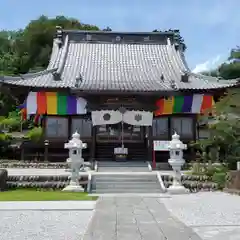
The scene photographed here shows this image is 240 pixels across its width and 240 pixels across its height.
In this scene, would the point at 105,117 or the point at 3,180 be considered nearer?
the point at 3,180

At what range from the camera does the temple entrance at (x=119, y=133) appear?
25.9 metres

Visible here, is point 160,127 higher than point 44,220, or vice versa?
point 160,127

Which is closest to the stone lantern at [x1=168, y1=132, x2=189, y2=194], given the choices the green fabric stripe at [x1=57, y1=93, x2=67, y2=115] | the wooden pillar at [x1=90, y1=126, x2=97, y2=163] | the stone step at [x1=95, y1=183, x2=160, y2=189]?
the stone step at [x1=95, y1=183, x2=160, y2=189]

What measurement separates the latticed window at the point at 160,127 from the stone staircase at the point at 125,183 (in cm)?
678

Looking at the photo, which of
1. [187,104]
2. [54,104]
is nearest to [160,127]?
[187,104]

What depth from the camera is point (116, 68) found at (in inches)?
1110

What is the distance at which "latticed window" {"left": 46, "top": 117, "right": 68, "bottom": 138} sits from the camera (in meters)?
25.4

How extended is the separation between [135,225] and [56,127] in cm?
1867

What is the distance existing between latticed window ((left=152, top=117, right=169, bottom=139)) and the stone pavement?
1570 cm

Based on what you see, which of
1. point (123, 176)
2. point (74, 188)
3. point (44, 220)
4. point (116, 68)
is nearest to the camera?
point (44, 220)

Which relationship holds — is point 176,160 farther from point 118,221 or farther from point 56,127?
point 56,127

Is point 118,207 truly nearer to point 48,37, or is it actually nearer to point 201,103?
point 201,103

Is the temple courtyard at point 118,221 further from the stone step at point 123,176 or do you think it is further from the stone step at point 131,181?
the stone step at point 123,176

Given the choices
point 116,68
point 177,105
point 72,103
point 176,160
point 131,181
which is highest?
point 116,68
